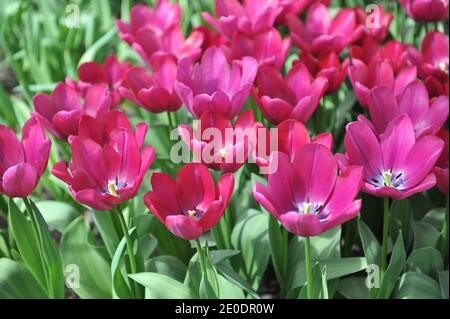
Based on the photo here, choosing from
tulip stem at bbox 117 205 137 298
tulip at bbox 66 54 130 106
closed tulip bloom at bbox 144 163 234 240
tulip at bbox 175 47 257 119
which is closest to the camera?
closed tulip bloom at bbox 144 163 234 240

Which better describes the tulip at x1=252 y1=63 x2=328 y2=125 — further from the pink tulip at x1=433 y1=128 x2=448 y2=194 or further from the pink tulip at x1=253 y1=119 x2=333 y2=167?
the pink tulip at x1=433 y1=128 x2=448 y2=194

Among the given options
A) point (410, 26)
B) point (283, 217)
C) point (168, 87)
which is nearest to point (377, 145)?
point (283, 217)

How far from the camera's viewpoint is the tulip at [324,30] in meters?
1.78

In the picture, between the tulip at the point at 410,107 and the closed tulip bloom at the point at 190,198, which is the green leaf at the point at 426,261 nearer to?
the tulip at the point at 410,107

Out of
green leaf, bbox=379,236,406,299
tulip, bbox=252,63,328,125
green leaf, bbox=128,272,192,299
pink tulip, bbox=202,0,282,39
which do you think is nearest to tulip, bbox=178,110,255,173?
tulip, bbox=252,63,328,125

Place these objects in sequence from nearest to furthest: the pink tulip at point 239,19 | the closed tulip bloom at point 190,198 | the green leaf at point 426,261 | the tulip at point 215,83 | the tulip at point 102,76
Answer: the closed tulip bloom at point 190,198 < the tulip at point 215,83 < the green leaf at point 426,261 < the tulip at point 102,76 < the pink tulip at point 239,19

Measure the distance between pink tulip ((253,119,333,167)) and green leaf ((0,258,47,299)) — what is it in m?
0.58

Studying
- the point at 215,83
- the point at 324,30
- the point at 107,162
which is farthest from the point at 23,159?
the point at 324,30

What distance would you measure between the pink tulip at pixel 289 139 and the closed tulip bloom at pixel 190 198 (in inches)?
4.2

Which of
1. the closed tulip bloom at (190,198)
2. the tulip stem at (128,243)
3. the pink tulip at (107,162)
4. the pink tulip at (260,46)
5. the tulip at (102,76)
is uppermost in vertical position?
the pink tulip at (260,46)

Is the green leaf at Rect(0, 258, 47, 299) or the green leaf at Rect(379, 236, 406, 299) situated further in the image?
the green leaf at Rect(0, 258, 47, 299)

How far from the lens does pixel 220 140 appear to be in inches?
52.9

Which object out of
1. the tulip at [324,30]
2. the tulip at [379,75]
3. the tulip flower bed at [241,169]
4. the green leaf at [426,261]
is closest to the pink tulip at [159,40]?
the tulip flower bed at [241,169]

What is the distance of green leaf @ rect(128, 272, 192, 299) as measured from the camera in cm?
136
